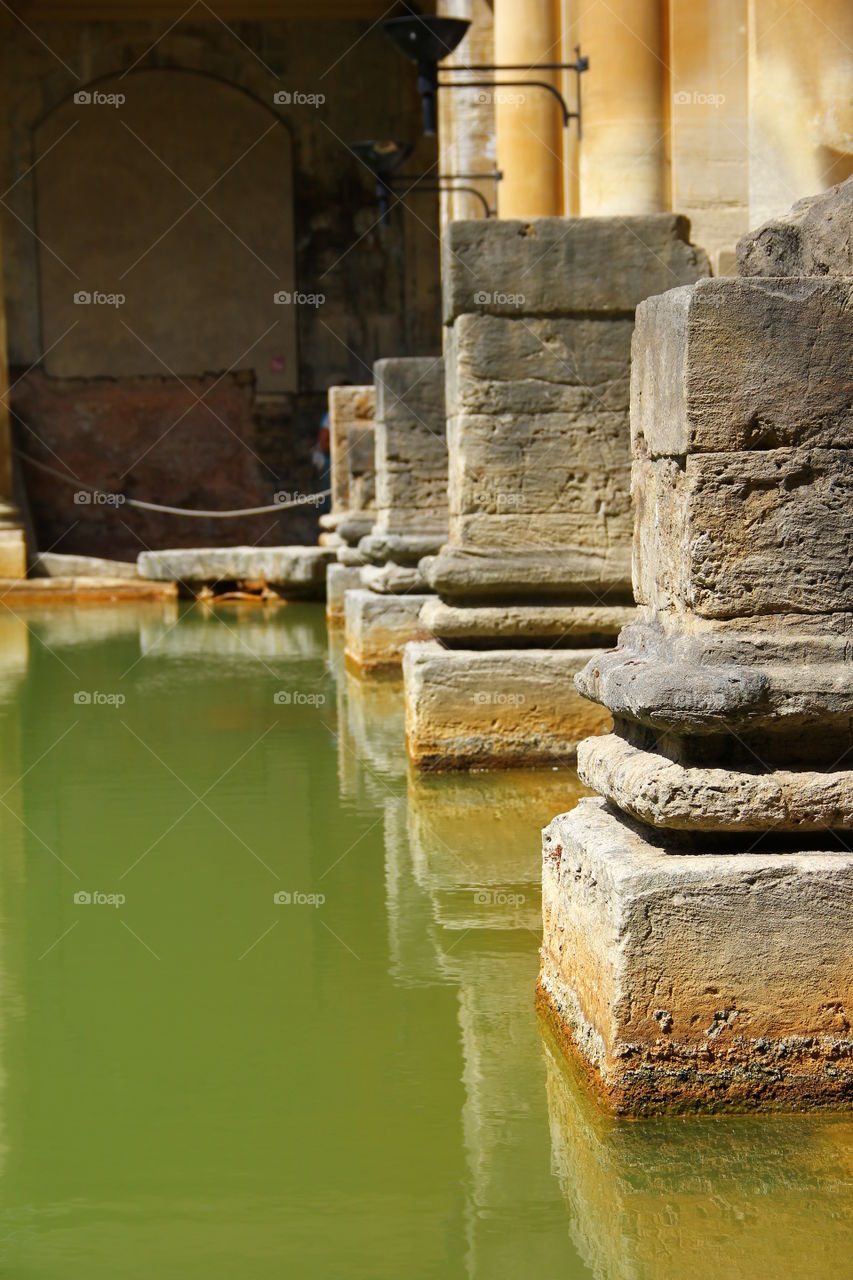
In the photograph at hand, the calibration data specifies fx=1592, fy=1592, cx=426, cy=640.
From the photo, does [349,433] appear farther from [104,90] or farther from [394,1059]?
[104,90]

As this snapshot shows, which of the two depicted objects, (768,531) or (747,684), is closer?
(747,684)

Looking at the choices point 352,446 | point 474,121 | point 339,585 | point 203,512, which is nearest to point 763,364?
point 339,585

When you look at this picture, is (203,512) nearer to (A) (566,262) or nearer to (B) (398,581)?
(B) (398,581)

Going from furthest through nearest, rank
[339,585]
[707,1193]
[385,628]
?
[339,585] → [385,628] → [707,1193]

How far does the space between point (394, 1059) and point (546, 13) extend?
9126 millimetres

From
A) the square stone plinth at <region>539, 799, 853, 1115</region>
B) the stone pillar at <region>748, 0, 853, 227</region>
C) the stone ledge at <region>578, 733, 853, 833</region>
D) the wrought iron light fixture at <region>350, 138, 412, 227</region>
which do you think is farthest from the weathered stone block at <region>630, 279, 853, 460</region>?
the wrought iron light fixture at <region>350, 138, 412, 227</region>

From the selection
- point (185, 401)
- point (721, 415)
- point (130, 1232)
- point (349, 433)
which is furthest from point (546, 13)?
point (185, 401)

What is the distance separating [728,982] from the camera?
107 inches

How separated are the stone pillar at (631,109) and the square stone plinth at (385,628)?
2.27 m

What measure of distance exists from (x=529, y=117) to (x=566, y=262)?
5611mm

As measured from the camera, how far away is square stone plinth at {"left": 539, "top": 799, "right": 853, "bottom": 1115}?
268 centimetres

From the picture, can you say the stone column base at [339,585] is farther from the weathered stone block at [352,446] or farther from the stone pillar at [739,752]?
the stone pillar at [739,752]

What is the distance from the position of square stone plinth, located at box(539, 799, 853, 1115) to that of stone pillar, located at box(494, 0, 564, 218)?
8.79 metres

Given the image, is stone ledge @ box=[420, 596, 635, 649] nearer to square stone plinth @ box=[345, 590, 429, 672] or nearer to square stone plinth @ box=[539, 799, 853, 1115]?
square stone plinth @ box=[345, 590, 429, 672]
